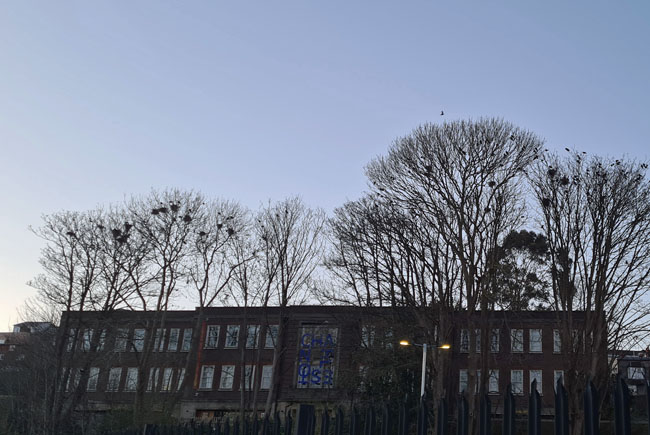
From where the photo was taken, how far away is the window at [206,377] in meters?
49.2

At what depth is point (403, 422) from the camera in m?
4.30

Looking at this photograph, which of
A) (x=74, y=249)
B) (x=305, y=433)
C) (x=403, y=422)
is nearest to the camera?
(x=403, y=422)

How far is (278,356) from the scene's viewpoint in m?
37.9

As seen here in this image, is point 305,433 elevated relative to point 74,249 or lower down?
lower down

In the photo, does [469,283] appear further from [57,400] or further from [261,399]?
[261,399]

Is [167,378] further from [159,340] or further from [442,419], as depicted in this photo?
[442,419]

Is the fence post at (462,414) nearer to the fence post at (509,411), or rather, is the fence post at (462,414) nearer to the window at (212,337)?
the fence post at (509,411)

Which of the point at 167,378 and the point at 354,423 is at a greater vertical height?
the point at 167,378

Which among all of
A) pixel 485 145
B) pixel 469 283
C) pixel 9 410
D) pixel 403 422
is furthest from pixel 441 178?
pixel 9 410

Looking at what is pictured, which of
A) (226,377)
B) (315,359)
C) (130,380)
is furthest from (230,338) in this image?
(130,380)

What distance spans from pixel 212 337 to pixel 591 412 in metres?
49.6

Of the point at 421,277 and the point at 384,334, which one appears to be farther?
the point at 384,334

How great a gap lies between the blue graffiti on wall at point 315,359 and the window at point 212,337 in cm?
751

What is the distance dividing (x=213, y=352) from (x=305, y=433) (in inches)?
1795
